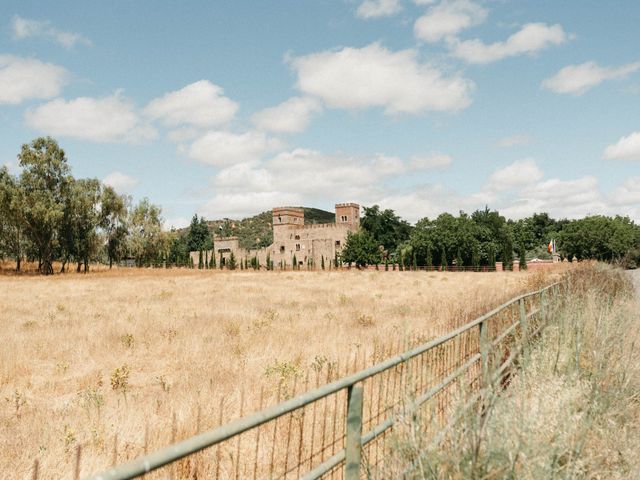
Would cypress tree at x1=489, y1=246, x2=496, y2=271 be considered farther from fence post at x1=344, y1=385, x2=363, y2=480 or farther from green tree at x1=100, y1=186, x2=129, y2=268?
fence post at x1=344, y1=385, x2=363, y2=480

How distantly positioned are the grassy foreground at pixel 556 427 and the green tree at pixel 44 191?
48.2 metres

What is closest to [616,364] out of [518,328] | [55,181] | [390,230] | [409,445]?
[518,328]

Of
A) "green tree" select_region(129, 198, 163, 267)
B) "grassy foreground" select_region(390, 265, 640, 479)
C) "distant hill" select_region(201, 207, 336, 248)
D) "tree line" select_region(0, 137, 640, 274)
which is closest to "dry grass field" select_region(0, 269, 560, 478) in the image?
"grassy foreground" select_region(390, 265, 640, 479)

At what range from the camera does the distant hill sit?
141975mm

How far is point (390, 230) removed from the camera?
287 ft

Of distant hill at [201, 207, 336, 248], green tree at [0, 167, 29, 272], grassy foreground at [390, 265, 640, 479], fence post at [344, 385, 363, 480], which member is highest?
distant hill at [201, 207, 336, 248]

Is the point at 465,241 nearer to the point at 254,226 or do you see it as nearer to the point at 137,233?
the point at 137,233

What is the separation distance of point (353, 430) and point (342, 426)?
3314mm

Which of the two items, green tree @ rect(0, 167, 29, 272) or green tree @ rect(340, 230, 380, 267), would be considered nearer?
green tree @ rect(0, 167, 29, 272)

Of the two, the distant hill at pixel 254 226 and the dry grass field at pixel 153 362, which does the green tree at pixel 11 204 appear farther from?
the distant hill at pixel 254 226

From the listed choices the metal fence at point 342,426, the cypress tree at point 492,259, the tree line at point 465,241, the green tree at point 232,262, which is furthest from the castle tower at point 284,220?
the metal fence at point 342,426

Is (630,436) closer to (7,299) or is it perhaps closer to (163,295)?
(163,295)

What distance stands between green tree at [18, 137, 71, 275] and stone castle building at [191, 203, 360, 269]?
35.0 meters

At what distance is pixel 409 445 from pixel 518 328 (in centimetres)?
620
